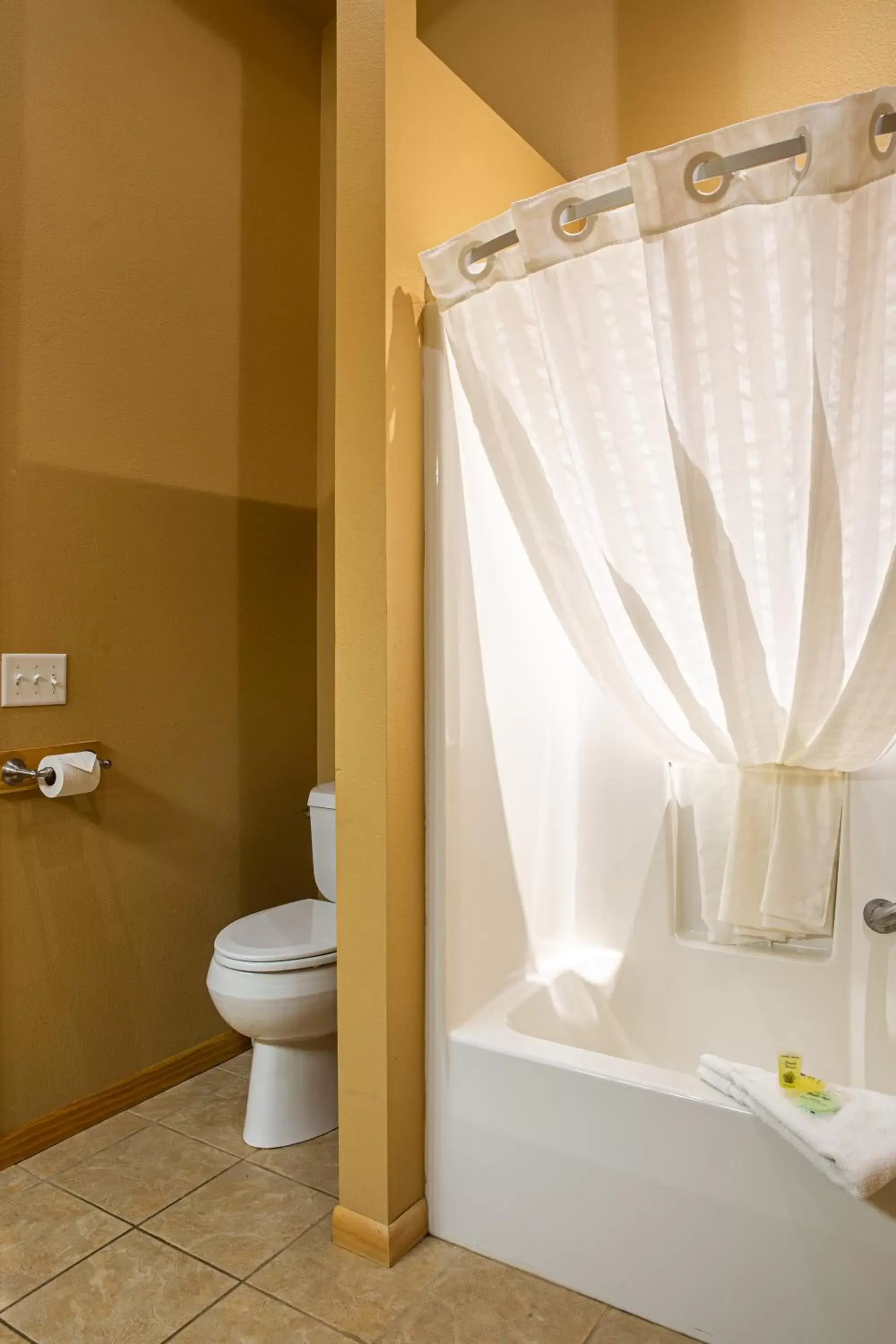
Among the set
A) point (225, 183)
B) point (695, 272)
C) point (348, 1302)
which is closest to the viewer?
point (695, 272)

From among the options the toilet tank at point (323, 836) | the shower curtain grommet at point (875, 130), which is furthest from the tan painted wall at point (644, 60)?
the toilet tank at point (323, 836)

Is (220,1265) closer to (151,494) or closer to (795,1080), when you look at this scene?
(795,1080)

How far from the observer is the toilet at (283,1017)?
2047 mm

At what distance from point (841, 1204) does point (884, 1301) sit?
0.13 m

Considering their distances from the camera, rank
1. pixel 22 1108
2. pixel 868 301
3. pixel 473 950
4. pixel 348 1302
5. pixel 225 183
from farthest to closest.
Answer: pixel 225 183
pixel 22 1108
pixel 473 950
pixel 348 1302
pixel 868 301

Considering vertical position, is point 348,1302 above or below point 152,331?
below

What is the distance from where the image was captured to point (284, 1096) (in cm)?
213

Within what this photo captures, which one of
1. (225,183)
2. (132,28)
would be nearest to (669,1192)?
(225,183)

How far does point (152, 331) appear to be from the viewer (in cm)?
239

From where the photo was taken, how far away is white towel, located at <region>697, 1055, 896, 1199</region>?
125 cm

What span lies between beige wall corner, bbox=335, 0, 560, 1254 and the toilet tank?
0.75 metres

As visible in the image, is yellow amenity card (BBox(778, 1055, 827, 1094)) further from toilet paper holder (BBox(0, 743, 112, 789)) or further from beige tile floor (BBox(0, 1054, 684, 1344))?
toilet paper holder (BBox(0, 743, 112, 789))

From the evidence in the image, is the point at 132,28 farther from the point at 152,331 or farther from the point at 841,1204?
the point at 841,1204

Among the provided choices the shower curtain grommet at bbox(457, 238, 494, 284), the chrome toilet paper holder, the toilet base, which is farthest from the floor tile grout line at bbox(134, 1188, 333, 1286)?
the shower curtain grommet at bbox(457, 238, 494, 284)
